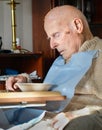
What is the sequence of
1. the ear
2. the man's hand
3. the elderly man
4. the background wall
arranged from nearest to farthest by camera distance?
the man's hand → the elderly man → the ear → the background wall

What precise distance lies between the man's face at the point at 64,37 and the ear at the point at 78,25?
18 mm

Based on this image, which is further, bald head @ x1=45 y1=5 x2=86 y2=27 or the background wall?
the background wall

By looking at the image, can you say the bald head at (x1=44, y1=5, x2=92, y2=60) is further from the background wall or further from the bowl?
the background wall

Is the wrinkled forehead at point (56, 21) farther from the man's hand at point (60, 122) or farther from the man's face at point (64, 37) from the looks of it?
the man's hand at point (60, 122)

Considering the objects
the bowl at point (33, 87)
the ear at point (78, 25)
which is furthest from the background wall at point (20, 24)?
the bowl at point (33, 87)

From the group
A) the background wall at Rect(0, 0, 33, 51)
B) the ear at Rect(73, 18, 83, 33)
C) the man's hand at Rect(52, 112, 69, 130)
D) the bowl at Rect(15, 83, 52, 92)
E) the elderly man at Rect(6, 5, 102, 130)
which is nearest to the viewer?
the man's hand at Rect(52, 112, 69, 130)

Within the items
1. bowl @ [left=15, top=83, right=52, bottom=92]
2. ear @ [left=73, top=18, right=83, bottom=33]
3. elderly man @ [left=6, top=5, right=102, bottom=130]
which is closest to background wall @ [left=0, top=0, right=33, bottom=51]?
elderly man @ [left=6, top=5, right=102, bottom=130]

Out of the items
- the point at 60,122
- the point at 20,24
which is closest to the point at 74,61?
the point at 60,122

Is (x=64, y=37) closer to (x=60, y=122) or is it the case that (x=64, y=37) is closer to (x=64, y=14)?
(x=64, y=14)

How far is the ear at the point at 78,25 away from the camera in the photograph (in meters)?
1.64

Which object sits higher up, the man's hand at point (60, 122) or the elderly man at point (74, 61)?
the elderly man at point (74, 61)

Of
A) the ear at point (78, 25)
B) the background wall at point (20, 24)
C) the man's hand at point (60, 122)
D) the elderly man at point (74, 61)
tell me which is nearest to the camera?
the man's hand at point (60, 122)

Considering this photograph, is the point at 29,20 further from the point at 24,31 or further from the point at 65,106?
the point at 65,106

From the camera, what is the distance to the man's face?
5.42 ft
